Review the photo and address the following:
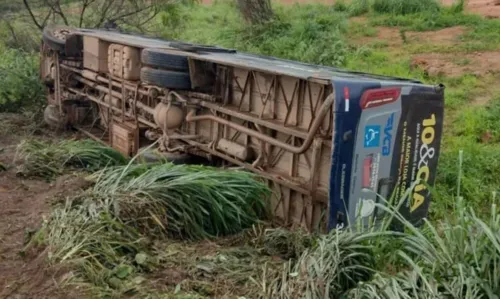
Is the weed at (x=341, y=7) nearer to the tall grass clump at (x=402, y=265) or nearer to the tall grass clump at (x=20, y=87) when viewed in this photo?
the tall grass clump at (x=20, y=87)

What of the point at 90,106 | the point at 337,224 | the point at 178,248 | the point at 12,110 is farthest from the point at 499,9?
the point at 178,248

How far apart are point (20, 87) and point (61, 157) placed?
7745 mm

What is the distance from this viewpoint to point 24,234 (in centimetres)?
533

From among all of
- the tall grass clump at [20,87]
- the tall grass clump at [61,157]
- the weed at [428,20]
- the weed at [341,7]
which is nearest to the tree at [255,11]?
the weed at [341,7]

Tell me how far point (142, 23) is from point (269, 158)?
36.3 ft

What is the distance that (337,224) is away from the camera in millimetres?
6480

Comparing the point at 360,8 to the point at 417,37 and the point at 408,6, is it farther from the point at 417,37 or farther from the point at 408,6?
the point at 417,37

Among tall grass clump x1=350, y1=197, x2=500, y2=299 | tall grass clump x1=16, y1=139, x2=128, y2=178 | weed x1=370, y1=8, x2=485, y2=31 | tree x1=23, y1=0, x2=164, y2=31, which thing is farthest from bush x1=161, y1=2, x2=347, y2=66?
tall grass clump x1=350, y1=197, x2=500, y2=299

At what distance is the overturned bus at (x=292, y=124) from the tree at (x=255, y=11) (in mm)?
7438

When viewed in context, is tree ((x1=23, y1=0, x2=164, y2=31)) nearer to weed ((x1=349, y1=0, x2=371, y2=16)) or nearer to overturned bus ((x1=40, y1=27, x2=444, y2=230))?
weed ((x1=349, y1=0, x2=371, y2=16))

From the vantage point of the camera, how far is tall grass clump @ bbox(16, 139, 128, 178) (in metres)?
7.50

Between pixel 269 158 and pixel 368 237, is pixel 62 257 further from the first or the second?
pixel 269 158

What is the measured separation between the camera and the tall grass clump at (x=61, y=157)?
7504 millimetres

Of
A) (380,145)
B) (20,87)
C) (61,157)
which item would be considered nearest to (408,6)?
(20,87)
